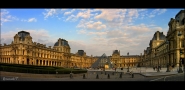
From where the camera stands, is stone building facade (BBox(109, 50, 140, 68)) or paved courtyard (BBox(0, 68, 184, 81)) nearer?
paved courtyard (BBox(0, 68, 184, 81))

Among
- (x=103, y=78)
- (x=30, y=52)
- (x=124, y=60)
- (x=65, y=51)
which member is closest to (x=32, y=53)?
(x=30, y=52)

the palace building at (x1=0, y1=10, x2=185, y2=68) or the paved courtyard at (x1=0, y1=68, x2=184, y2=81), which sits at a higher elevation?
the palace building at (x1=0, y1=10, x2=185, y2=68)

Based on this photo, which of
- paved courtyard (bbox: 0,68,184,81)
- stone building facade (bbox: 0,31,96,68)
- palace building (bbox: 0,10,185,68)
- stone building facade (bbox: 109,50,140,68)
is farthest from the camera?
stone building facade (bbox: 109,50,140,68)

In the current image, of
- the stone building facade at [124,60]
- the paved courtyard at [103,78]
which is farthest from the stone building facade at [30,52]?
the paved courtyard at [103,78]

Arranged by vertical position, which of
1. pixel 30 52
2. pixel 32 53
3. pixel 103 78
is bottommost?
pixel 103 78

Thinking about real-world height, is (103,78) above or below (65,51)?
below

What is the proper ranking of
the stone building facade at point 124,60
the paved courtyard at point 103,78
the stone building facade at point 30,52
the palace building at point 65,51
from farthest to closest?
1. the stone building facade at point 124,60
2. the stone building facade at point 30,52
3. the palace building at point 65,51
4. the paved courtyard at point 103,78

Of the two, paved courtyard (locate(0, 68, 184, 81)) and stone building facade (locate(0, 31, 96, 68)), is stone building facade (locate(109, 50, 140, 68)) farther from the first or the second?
paved courtyard (locate(0, 68, 184, 81))

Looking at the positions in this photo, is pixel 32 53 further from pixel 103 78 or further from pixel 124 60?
pixel 124 60

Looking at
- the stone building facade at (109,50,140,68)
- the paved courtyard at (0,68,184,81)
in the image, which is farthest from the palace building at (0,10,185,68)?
the stone building facade at (109,50,140,68)

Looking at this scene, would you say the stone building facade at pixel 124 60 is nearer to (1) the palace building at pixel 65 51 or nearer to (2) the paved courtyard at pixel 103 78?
(1) the palace building at pixel 65 51
